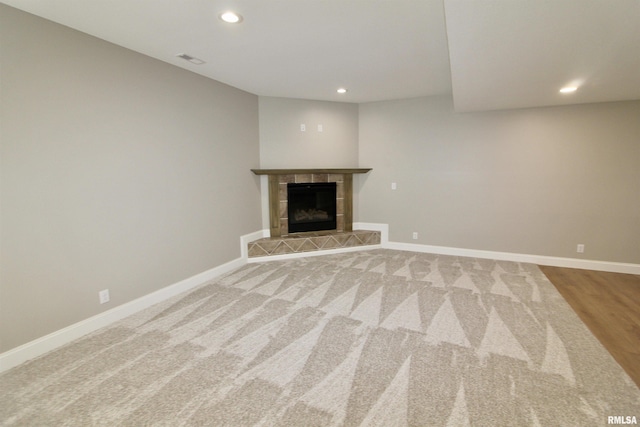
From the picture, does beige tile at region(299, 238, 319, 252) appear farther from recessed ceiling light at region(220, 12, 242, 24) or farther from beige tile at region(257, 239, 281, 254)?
recessed ceiling light at region(220, 12, 242, 24)

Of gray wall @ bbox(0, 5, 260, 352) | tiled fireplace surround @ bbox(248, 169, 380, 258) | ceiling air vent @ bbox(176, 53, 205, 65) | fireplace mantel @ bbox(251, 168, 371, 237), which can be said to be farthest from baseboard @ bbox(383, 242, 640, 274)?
ceiling air vent @ bbox(176, 53, 205, 65)

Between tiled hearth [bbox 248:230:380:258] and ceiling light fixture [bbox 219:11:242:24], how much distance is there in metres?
3.02

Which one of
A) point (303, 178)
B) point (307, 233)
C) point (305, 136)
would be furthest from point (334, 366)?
point (305, 136)

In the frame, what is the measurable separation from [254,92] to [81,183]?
2.74 metres

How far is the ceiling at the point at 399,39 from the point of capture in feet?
6.02

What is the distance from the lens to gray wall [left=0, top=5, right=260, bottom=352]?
2.09 metres

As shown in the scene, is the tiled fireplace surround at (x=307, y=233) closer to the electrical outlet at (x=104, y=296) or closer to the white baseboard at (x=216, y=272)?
the white baseboard at (x=216, y=272)

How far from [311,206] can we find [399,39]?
3.07 m

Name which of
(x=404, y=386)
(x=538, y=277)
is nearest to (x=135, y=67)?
(x=404, y=386)

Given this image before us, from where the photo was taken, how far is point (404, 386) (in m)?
1.87

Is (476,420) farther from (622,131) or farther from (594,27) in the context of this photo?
(622,131)

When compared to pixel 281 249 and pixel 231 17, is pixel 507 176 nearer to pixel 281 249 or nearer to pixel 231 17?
pixel 281 249

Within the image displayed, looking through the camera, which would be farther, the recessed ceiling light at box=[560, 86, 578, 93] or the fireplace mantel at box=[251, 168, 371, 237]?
the fireplace mantel at box=[251, 168, 371, 237]

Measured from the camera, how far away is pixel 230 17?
220cm
